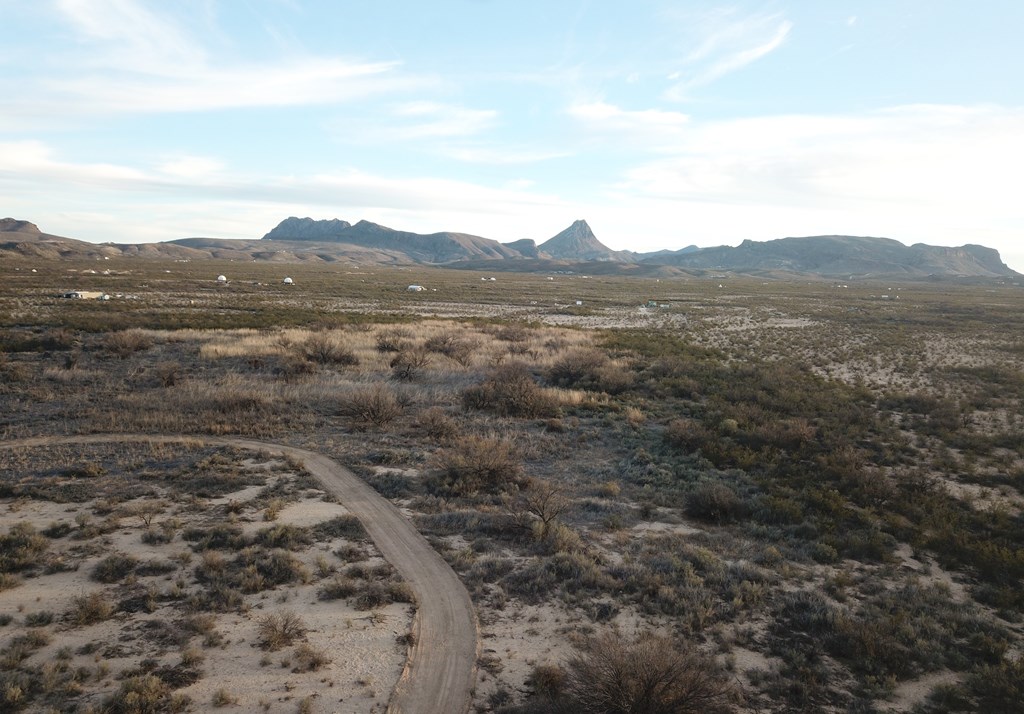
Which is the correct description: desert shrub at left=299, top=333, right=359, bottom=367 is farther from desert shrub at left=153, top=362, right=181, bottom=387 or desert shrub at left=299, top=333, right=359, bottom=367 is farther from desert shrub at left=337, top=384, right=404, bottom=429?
desert shrub at left=337, top=384, right=404, bottom=429

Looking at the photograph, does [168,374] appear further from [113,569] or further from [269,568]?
[269,568]

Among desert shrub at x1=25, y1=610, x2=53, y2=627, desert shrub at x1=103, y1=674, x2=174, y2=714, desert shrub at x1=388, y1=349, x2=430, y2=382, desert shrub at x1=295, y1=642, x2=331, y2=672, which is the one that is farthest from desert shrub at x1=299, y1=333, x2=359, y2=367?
desert shrub at x1=103, y1=674, x2=174, y2=714

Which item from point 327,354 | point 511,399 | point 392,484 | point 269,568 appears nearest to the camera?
point 269,568

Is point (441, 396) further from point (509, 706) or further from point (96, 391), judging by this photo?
point (509, 706)

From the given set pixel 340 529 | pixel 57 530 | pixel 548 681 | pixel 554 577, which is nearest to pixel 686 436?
pixel 554 577

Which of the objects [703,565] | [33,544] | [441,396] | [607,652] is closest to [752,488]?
[703,565]

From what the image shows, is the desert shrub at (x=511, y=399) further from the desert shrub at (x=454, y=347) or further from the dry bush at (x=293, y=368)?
the dry bush at (x=293, y=368)

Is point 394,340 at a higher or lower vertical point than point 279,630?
higher
